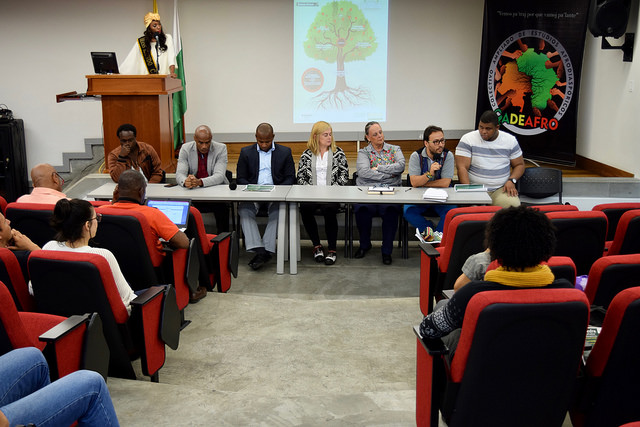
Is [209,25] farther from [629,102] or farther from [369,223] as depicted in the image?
[629,102]

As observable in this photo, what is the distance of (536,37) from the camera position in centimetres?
733

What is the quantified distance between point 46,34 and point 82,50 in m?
0.52

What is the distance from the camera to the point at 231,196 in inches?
199

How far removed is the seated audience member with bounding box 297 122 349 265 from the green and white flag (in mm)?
2215

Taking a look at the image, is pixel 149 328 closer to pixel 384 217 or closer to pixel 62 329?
pixel 62 329

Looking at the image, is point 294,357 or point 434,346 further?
point 294,357

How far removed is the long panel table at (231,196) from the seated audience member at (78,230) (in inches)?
84.8

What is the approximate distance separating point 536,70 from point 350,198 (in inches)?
145

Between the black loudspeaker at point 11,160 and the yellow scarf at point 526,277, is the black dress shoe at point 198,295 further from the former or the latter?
the black loudspeaker at point 11,160

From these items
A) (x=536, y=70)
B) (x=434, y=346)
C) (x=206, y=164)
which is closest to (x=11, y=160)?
(x=206, y=164)

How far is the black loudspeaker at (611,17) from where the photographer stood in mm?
5949

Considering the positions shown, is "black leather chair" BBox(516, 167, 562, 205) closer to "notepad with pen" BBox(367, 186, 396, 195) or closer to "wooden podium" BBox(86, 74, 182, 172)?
"notepad with pen" BBox(367, 186, 396, 195)

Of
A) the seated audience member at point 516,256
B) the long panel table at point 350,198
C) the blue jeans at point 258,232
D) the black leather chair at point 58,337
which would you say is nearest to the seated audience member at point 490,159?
the long panel table at point 350,198

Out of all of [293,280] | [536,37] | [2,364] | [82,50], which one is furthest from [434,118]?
[2,364]
